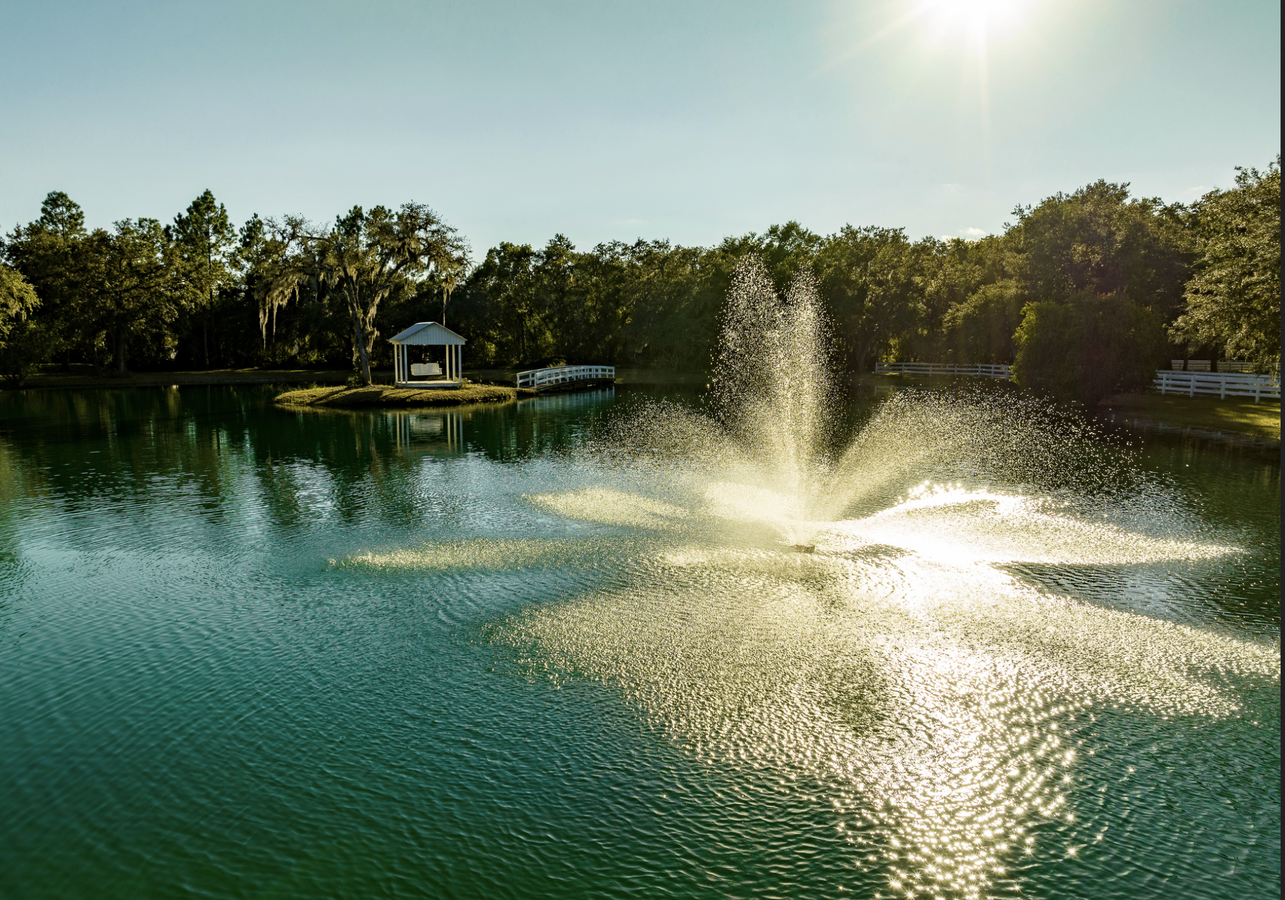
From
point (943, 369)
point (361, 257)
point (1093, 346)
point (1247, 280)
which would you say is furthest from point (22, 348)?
point (1247, 280)

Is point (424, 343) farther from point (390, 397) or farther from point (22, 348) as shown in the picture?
point (22, 348)

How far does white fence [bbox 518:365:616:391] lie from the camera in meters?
57.2

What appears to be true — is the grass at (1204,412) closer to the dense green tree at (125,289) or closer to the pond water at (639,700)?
the pond water at (639,700)

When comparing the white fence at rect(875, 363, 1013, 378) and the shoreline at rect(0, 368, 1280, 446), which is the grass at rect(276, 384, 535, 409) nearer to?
the shoreline at rect(0, 368, 1280, 446)

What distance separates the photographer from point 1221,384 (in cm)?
3991

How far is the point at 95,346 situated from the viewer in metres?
64.8

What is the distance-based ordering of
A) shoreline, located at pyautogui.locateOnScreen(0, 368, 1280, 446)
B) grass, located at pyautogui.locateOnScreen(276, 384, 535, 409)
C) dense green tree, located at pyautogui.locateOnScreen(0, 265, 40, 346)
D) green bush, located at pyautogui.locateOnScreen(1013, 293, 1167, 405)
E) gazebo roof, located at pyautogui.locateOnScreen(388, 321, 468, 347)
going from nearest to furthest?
1. shoreline, located at pyautogui.locateOnScreen(0, 368, 1280, 446)
2. green bush, located at pyautogui.locateOnScreen(1013, 293, 1167, 405)
3. dense green tree, located at pyautogui.locateOnScreen(0, 265, 40, 346)
4. grass, located at pyautogui.locateOnScreen(276, 384, 535, 409)
5. gazebo roof, located at pyautogui.locateOnScreen(388, 321, 468, 347)

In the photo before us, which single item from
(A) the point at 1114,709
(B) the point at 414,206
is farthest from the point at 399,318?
(A) the point at 1114,709

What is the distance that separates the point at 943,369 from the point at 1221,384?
25.6 metres

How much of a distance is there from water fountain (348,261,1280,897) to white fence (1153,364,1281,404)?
819 inches

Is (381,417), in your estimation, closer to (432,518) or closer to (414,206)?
(414,206)

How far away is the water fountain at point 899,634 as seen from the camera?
24.8 ft

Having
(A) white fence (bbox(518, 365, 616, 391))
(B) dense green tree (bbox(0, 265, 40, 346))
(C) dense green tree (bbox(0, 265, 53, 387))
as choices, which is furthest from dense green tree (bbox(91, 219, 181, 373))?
(A) white fence (bbox(518, 365, 616, 391))

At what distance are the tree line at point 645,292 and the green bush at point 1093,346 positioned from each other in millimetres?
94
